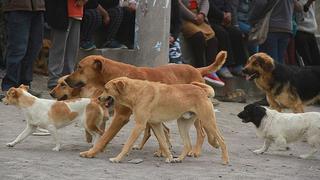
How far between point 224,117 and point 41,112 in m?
4.19

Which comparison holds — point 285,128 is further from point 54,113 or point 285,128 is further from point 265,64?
point 54,113

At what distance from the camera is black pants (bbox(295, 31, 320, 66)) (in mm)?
14495

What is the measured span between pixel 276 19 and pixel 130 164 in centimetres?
611

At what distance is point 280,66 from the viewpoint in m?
10.7

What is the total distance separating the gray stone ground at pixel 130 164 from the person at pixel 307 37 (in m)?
5.07

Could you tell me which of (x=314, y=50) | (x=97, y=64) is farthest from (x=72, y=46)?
(x=314, y=50)

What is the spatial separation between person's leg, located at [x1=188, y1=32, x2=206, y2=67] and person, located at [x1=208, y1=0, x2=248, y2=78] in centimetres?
55

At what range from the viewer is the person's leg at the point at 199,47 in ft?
42.1

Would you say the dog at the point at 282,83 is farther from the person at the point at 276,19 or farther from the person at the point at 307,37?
the person at the point at 307,37

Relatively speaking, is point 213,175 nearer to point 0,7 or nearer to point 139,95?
point 139,95

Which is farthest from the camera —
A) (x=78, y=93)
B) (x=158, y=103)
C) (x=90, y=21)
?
(x=90, y=21)

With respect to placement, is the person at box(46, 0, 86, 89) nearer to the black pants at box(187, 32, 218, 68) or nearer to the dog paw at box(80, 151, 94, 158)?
the black pants at box(187, 32, 218, 68)

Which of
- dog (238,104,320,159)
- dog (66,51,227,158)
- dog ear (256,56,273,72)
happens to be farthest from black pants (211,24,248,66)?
dog (66,51,227,158)

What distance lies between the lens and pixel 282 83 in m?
10.6
